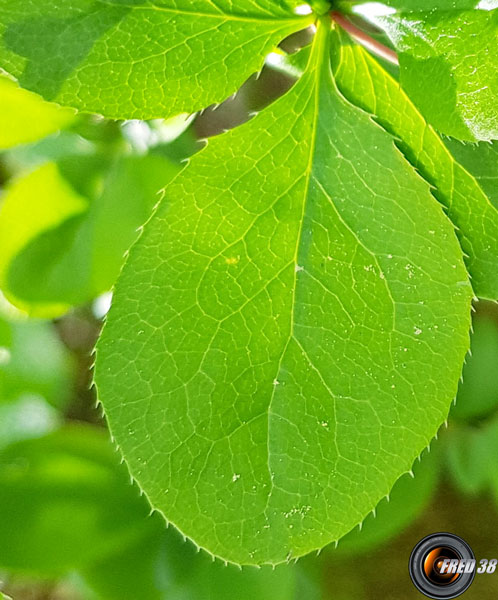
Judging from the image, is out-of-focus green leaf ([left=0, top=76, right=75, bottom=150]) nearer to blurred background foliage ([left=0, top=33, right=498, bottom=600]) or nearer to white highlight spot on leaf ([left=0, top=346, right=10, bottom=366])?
blurred background foliage ([left=0, top=33, right=498, bottom=600])

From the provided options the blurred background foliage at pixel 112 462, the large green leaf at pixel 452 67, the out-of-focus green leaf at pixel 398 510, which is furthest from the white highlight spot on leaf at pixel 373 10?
the out-of-focus green leaf at pixel 398 510

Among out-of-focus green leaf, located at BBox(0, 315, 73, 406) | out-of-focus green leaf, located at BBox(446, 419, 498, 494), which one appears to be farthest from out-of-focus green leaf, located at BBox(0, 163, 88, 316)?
out-of-focus green leaf, located at BBox(446, 419, 498, 494)

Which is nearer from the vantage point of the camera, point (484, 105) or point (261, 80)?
point (484, 105)

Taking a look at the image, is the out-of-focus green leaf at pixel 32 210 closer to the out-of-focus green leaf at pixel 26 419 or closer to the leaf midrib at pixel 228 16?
the out-of-focus green leaf at pixel 26 419

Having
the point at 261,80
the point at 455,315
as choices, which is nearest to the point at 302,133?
the point at 455,315

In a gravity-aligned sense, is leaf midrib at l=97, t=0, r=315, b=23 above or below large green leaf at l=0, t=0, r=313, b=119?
above

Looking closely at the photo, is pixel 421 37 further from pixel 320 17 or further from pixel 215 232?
pixel 215 232

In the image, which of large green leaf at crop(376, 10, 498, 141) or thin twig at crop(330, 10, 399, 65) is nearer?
large green leaf at crop(376, 10, 498, 141)
